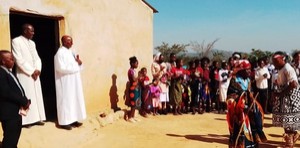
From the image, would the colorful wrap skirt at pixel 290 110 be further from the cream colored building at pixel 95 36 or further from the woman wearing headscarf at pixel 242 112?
the cream colored building at pixel 95 36

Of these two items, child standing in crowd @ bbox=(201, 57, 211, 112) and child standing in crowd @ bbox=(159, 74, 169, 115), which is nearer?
child standing in crowd @ bbox=(159, 74, 169, 115)

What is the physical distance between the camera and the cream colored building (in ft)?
23.9

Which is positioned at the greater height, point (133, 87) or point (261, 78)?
point (261, 78)

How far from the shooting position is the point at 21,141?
5.63 m

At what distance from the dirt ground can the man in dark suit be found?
2.60ft

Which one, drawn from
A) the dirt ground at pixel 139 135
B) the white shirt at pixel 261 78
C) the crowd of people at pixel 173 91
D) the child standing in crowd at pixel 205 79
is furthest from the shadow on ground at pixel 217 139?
the child standing in crowd at pixel 205 79

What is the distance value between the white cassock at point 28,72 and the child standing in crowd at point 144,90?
3.81 m

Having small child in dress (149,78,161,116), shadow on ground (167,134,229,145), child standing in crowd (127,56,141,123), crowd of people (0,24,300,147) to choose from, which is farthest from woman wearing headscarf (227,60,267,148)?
small child in dress (149,78,161,116)

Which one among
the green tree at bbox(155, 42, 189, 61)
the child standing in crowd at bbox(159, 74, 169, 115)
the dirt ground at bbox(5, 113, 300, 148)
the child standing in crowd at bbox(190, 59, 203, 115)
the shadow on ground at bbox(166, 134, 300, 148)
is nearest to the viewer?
the dirt ground at bbox(5, 113, 300, 148)

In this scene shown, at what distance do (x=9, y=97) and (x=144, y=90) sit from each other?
210 inches

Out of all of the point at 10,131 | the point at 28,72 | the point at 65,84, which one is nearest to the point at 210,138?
the point at 65,84

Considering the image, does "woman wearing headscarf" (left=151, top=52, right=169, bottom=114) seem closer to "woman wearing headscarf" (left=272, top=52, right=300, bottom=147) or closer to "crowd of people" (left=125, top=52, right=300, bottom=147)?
"crowd of people" (left=125, top=52, right=300, bottom=147)

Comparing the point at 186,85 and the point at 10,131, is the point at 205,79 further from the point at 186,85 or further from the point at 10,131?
the point at 10,131

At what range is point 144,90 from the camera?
975cm
